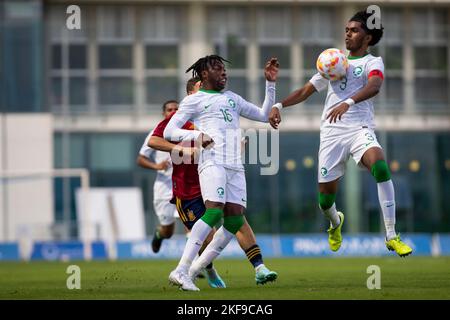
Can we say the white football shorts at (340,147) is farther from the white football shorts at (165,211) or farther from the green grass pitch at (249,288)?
the white football shorts at (165,211)

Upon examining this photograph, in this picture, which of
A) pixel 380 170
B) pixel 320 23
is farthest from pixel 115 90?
pixel 380 170

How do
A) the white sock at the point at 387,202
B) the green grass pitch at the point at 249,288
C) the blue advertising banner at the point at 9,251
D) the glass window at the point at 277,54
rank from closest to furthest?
the green grass pitch at the point at 249,288 → the white sock at the point at 387,202 → the blue advertising banner at the point at 9,251 → the glass window at the point at 277,54

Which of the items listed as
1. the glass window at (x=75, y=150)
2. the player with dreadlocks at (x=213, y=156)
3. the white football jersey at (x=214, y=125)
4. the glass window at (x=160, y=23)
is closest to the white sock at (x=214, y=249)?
the player with dreadlocks at (x=213, y=156)

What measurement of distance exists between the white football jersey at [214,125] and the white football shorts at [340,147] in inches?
60.6

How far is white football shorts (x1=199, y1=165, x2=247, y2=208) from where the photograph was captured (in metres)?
12.4

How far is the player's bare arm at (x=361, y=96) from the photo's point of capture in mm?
12930

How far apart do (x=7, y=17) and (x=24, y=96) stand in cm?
276

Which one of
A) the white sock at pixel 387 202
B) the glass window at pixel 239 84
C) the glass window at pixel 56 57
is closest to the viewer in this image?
the white sock at pixel 387 202

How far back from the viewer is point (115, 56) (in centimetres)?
4125

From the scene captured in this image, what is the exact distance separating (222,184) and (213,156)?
0.33 meters

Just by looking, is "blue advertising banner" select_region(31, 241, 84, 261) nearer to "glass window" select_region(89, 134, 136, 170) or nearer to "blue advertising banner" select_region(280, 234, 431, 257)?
"blue advertising banner" select_region(280, 234, 431, 257)

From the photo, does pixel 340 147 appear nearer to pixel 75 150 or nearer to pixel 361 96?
pixel 361 96

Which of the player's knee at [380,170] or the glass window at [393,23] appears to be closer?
the player's knee at [380,170]

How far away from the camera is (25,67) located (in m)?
39.8
